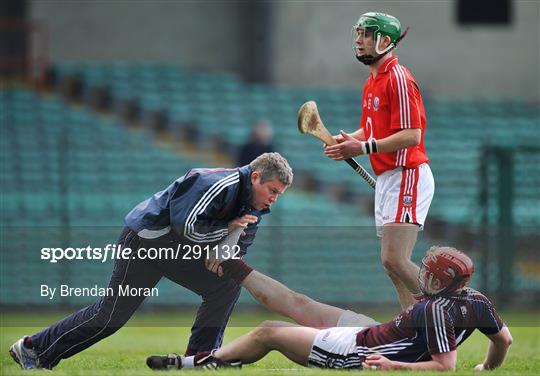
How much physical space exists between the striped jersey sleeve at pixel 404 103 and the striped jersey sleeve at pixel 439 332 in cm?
159

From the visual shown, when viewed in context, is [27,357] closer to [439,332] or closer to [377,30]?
[439,332]

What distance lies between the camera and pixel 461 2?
65.2ft

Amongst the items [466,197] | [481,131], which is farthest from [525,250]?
[481,131]

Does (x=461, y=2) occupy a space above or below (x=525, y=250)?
above

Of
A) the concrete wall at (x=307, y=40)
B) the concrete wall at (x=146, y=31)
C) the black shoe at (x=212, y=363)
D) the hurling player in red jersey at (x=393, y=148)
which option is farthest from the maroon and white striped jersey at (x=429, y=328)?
the concrete wall at (x=146, y=31)

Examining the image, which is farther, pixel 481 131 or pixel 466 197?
pixel 481 131

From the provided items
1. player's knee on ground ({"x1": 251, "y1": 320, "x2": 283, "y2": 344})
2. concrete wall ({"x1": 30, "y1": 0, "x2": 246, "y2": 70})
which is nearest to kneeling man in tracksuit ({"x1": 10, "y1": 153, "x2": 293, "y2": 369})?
player's knee on ground ({"x1": 251, "y1": 320, "x2": 283, "y2": 344})

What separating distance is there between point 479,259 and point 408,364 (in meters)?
7.25

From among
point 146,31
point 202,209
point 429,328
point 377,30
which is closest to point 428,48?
point 146,31

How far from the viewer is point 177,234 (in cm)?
700

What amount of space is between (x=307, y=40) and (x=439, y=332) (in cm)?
1333

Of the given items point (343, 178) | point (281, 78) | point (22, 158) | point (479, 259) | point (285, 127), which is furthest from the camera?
point (281, 78)

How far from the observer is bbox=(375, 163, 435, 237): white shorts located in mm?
7648

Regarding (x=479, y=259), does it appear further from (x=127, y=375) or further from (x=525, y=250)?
(x=127, y=375)
